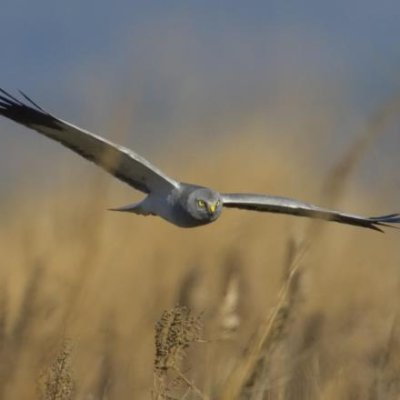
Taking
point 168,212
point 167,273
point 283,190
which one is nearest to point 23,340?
point 167,273

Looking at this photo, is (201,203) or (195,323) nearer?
(195,323)

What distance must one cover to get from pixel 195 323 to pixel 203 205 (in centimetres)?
434

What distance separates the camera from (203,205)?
7402 mm

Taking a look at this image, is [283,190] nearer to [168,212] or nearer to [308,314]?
[168,212]

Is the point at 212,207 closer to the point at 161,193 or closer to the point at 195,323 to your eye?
the point at 161,193

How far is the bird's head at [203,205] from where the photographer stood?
24.2 feet

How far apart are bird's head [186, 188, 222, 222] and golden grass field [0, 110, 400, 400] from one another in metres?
2.23

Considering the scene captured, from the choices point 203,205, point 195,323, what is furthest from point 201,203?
point 195,323

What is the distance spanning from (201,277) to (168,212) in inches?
154

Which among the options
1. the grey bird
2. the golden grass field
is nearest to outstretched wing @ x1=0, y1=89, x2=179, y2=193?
the grey bird

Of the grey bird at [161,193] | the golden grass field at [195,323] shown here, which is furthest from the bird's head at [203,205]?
the golden grass field at [195,323]

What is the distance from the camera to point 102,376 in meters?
3.86

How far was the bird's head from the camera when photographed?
7.37 m

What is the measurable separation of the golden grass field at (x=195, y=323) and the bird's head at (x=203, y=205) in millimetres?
2234
